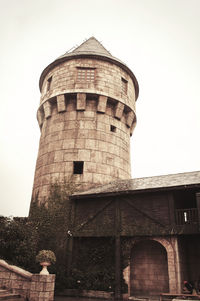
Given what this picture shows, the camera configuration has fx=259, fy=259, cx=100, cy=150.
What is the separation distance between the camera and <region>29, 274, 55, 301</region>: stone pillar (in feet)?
33.3

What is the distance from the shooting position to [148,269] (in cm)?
1486

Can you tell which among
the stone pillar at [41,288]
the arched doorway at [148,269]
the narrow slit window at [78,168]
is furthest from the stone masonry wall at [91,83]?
the stone pillar at [41,288]

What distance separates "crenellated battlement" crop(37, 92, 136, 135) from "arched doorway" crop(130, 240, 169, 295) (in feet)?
36.9

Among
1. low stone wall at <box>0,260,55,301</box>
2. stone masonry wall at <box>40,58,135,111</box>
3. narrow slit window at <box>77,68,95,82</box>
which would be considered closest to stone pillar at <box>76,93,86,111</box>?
stone masonry wall at <box>40,58,135,111</box>

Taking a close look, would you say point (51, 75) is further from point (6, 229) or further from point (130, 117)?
point (6, 229)

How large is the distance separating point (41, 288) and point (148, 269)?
701cm

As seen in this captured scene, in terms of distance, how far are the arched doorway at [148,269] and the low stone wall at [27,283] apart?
6176 millimetres

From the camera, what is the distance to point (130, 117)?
23688 mm

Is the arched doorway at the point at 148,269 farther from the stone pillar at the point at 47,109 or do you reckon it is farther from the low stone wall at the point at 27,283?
the stone pillar at the point at 47,109

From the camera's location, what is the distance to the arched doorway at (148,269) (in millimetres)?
14375

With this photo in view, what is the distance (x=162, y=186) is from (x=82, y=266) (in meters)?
6.66

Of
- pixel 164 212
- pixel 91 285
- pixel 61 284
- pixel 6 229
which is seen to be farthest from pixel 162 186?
pixel 6 229

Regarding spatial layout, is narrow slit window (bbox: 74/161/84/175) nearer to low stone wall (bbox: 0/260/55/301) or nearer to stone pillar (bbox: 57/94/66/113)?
stone pillar (bbox: 57/94/66/113)

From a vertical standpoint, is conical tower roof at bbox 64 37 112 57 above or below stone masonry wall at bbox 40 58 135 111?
above
